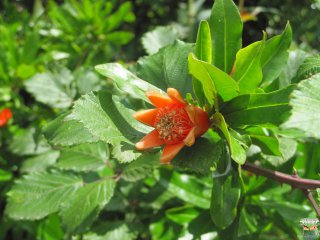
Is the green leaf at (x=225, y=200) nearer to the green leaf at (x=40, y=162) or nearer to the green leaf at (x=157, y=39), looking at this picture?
the green leaf at (x=157, y=39)

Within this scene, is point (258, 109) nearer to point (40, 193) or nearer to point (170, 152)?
point (170, 152)

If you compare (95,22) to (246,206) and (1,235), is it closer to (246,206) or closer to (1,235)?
(1,235)

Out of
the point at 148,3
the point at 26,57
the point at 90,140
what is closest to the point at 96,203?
the point at 90,140

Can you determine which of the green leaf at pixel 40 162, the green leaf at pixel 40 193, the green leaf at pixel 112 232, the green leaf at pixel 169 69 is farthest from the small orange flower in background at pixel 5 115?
the green leaf at pixel 169 69

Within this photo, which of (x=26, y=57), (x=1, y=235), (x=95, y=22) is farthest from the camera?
(x=95, y=22)

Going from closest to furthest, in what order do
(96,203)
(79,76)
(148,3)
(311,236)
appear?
1. (311,236)
2. (96,203)
3. (79,76)
4. (148,3)

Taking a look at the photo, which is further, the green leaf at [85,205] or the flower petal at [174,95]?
the green leaf at [85,205]
